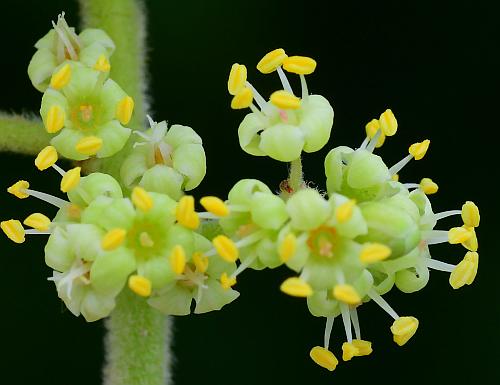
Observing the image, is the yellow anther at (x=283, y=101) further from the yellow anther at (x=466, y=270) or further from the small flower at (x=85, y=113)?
the yellow anther at (x=466, y=270)

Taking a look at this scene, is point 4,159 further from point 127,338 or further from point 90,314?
point 90,314

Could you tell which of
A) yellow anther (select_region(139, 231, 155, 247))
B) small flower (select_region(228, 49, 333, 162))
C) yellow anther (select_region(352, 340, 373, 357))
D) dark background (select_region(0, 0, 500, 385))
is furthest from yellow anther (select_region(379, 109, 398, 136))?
dark background (select_region(0, 0, 500, 385))

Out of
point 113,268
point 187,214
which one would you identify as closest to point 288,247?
point 187,214

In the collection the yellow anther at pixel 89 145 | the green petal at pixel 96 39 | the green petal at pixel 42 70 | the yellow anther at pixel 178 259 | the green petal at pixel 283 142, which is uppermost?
the green petal at pixel 96 39

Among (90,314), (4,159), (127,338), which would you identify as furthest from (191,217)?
(4,159)

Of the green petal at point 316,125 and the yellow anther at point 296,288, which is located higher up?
the green petal at point 316,125

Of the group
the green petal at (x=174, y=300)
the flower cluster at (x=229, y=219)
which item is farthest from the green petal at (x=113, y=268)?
the green petal at (x=174, y=300)

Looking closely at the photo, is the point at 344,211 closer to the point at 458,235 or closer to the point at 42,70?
the point at 458,235
